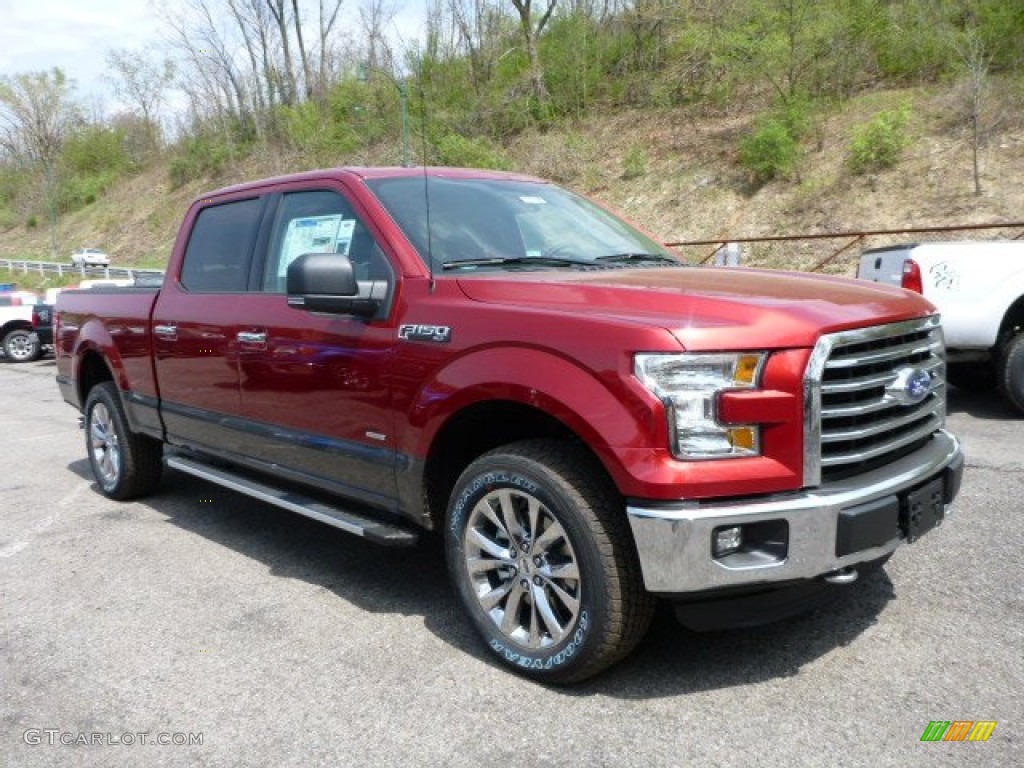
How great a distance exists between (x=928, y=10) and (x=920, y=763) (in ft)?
84.1

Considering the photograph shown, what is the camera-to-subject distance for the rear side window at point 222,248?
4531mm

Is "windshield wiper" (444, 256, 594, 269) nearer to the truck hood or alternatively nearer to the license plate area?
the truck hood

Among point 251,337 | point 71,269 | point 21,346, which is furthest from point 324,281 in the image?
point 71,269

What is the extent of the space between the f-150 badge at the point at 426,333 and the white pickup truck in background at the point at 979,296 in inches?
191

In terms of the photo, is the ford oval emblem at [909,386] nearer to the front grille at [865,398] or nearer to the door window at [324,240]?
the front grille at [865,398]

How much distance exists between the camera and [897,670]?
9.89ft

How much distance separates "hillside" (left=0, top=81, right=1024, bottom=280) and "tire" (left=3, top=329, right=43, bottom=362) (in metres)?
14.6

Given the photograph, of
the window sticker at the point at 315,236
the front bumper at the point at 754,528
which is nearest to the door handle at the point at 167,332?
the window sticker at the point at 315,236

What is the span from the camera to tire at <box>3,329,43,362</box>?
17.9 meters

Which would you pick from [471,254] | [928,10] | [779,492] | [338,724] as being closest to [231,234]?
[471,254]

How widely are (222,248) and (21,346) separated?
15.8m

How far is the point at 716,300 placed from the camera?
2785 mm

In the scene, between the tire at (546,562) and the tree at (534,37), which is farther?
the tree at (534,37)

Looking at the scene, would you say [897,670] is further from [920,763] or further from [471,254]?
[471,254]
